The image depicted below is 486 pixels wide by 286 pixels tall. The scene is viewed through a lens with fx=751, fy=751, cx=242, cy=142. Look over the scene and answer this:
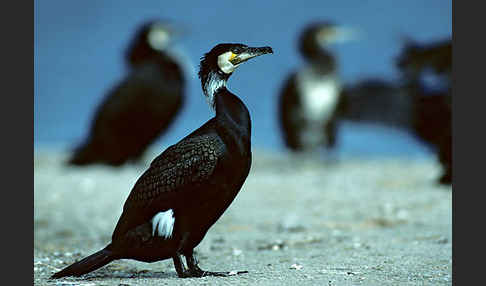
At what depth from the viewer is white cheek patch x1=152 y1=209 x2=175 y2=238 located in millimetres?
4301

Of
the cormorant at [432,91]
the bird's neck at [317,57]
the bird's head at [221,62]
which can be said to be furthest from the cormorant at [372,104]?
the bird's head at [221,62]

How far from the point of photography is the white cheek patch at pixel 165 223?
4301 mm

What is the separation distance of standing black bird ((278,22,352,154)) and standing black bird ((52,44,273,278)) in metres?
9.49

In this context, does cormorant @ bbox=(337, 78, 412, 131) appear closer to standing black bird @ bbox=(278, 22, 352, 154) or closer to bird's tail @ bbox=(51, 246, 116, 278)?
standing black bird @ bbox=(278, 22, 352, 154)

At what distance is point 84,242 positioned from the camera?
669 centimetres

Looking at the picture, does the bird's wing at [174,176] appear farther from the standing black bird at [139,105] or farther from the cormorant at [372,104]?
the cormorant at [372,104]

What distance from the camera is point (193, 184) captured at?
13.9 feet

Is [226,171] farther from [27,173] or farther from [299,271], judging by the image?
[27,173]

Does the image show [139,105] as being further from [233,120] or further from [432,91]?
[233,120]

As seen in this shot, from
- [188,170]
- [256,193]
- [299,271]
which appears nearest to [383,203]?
[256,193]

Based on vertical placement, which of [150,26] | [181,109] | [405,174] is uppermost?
[150,26]

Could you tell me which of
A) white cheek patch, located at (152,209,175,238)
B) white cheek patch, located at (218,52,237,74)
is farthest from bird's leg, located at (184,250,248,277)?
white cheek patch, located at (218,52,237,74)

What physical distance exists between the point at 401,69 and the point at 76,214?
17.3 ft

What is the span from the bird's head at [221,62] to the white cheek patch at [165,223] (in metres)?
0.69
